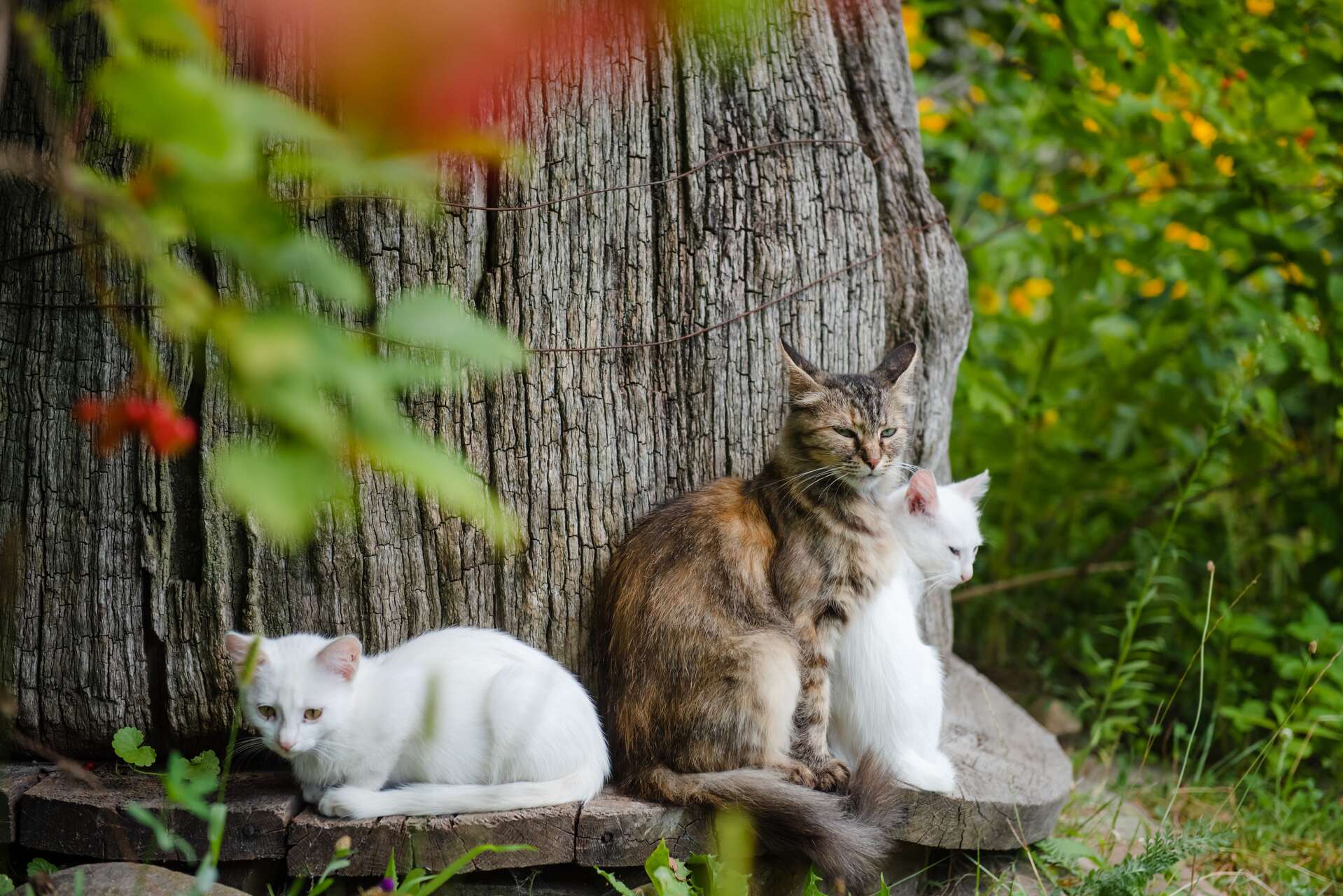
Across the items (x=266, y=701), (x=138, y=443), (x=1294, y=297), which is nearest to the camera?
(x=266, y=701)

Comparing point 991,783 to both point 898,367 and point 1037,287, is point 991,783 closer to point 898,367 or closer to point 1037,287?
point 898,367

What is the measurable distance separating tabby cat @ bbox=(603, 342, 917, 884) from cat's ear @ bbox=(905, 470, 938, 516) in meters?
0.10

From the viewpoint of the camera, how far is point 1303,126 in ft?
14.1

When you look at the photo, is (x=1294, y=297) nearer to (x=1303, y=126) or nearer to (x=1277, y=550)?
(x=1303, y=126)

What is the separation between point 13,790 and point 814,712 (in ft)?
6.89

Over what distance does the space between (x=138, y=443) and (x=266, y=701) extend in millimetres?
773

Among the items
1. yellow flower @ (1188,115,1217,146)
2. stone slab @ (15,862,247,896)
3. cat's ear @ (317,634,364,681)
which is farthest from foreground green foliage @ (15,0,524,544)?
yellow flower @ (1188,115,1217,146)

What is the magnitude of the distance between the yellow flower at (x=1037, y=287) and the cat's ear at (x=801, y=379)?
2.97 meters

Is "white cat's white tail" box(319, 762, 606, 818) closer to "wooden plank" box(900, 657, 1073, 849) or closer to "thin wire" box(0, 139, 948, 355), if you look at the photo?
"wooden plank" box(900, 657, 1073, 849)

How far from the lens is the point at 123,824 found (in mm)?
2742

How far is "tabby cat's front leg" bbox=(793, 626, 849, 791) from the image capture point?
3.00 m

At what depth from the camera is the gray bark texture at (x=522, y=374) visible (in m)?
2.88

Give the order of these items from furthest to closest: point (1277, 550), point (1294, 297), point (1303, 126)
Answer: point (1277, 550), point (1294, 297), point (1303, 126)

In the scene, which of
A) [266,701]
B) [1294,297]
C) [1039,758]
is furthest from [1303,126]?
[266,701]
